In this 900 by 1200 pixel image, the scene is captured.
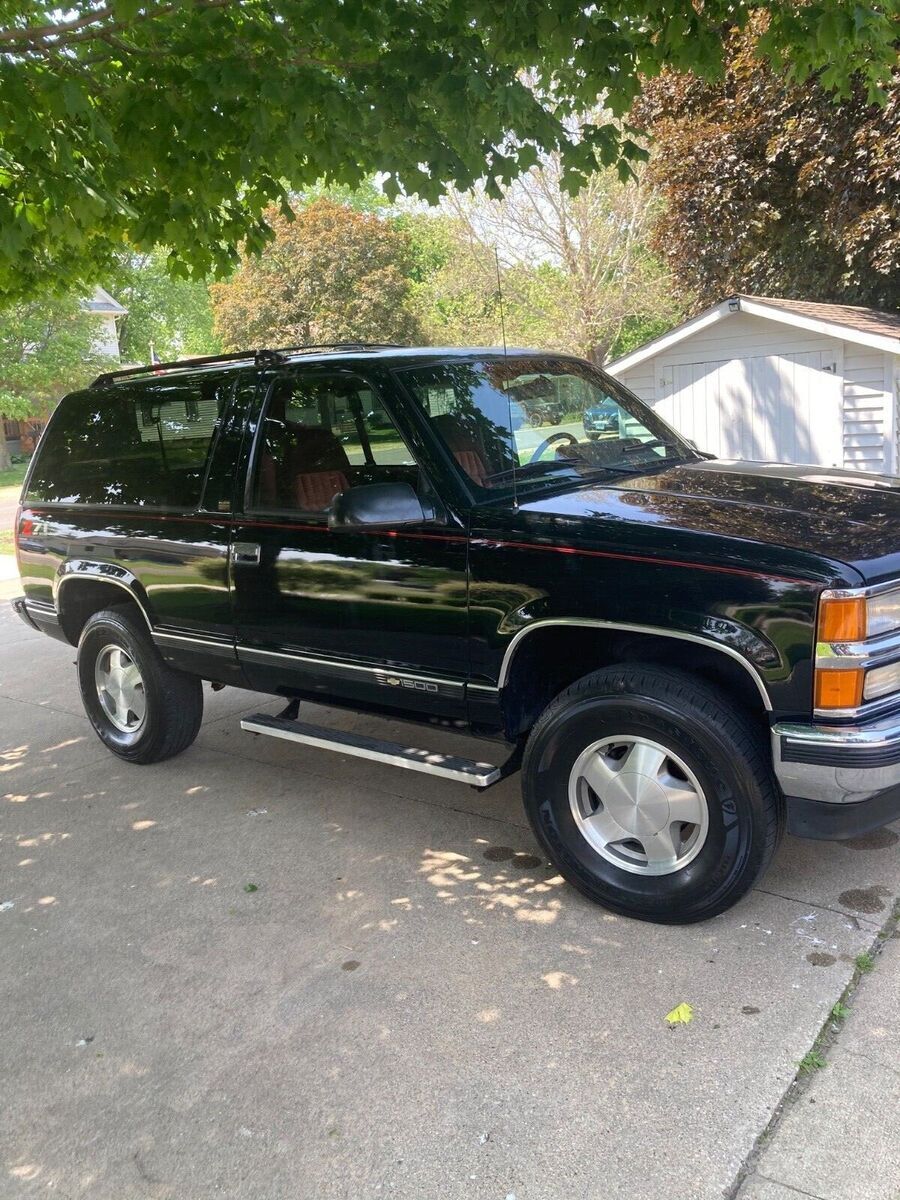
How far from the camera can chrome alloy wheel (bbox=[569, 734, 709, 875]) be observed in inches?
137

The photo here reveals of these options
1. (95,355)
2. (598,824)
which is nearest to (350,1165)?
(598,824)

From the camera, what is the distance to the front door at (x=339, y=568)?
397 centimetres

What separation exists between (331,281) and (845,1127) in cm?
2902

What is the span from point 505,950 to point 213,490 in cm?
256

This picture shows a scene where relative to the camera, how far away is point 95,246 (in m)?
7.80

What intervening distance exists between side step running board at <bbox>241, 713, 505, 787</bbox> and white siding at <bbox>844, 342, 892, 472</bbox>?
9428 mm

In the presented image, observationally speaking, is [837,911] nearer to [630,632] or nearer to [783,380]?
[630,632]

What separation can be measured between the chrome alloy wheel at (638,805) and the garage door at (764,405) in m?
9.16

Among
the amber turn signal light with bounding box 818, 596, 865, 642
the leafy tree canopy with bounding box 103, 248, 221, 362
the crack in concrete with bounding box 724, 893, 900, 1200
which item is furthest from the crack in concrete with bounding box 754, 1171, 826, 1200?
the leafy tree canopy with bounding box 103, 248, 221, 362

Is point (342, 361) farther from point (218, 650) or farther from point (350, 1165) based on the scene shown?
point (350, 1165)

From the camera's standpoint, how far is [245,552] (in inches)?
183

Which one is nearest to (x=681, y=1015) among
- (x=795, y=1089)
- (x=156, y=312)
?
(x=795, y=1089)

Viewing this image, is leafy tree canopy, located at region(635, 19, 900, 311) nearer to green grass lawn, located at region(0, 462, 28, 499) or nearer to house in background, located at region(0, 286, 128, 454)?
green grass lawn, located at region(0, 462, 28, 499)

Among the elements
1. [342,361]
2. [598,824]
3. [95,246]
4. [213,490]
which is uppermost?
[95,246]
